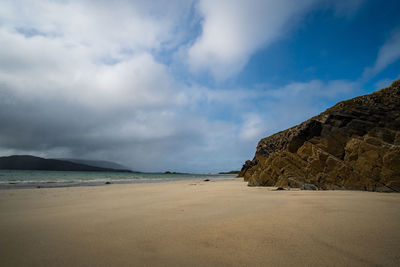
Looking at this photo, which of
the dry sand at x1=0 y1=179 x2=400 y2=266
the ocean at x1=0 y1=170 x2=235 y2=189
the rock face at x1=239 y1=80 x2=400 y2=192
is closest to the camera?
the dry sand at x1=0 y1=179 x2=400 y2=266

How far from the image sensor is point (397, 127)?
11.0 m

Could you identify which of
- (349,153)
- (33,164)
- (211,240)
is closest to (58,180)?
(211,240)

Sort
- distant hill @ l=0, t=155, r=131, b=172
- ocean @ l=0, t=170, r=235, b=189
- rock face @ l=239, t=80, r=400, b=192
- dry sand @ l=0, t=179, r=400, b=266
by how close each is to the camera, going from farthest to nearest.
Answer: distant hill @ l=0, t=155, r=131, b=172 → ocean @ l=0, t=170, r=235, b=189 → rock face @ l=239, t=80, r=400, b=192 → dry sand @ l=0, t=179, r=400, b=266

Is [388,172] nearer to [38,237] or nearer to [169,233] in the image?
[169,233]

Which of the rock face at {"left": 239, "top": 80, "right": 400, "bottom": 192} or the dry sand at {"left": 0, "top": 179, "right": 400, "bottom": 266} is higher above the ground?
the rock face at {"left": 239, "top": 80, "right": 400, "bottom": 192}

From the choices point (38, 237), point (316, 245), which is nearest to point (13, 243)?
point (38, 237)

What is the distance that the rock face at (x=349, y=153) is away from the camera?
7.61 metres

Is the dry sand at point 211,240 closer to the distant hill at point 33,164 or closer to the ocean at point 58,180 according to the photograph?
the ocean at point 58,180

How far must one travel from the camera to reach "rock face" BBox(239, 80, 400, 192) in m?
7.61

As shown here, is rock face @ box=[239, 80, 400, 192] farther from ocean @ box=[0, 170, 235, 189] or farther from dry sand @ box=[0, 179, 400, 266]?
ocean @ box=[0, 170, 235, 189]

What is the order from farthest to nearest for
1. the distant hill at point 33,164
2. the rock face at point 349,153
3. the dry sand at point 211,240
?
the distant hill at point 33,164 → the rock face at point 349,153 → the dry sand at point 211,240

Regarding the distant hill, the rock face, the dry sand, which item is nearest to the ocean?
the dry sand

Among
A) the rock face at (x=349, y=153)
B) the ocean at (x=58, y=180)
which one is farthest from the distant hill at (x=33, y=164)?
the rock face at (x=349, y=153)

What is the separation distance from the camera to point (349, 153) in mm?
8922
